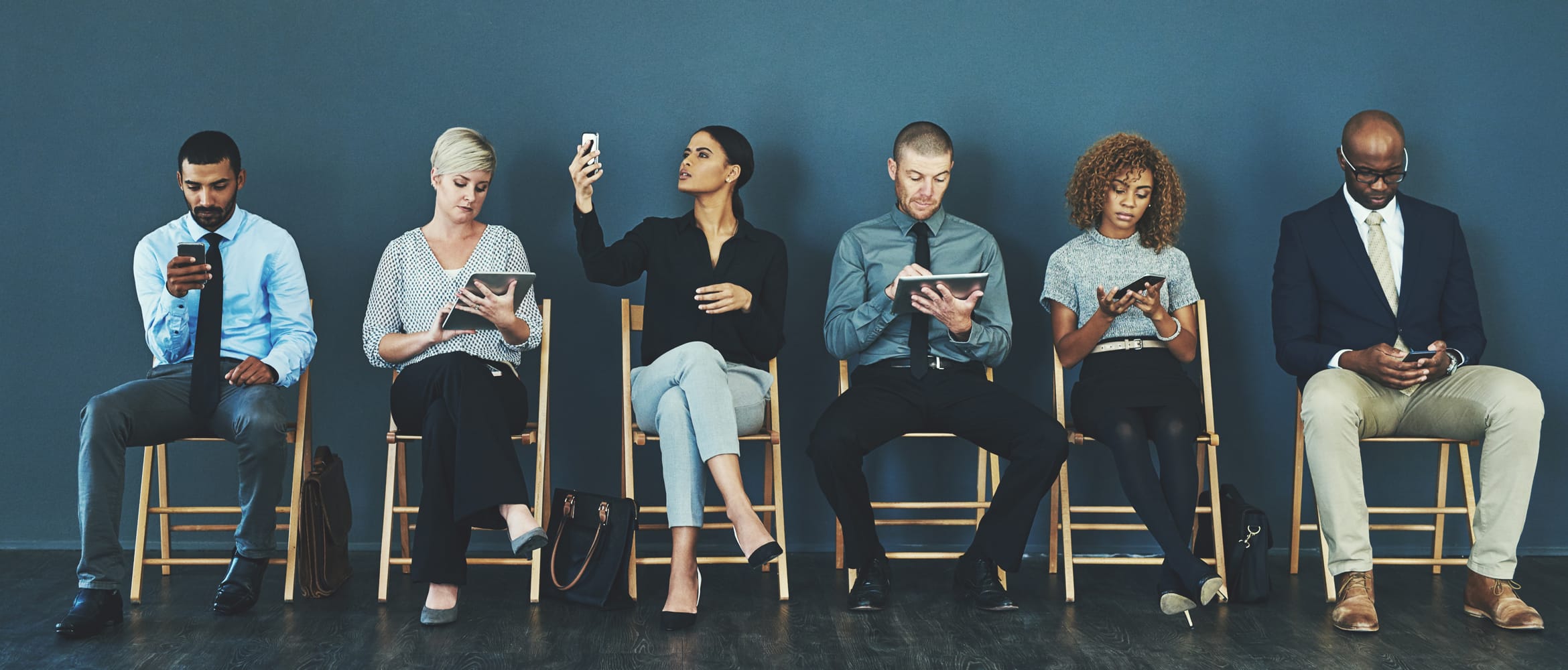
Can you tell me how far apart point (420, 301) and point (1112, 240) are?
2190 mm

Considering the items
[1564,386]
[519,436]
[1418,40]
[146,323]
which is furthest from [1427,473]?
[146,323]

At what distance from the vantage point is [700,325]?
11.6 feet

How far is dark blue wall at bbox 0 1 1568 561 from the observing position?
3.96 m

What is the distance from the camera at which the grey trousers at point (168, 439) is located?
3.04 meters

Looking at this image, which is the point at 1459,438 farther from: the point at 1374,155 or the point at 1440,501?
the point at 1374,155

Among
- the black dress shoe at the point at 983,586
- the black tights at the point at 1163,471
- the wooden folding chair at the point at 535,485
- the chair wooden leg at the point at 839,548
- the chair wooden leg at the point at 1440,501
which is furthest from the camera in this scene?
the chair wooden leg at the point at 1440,501

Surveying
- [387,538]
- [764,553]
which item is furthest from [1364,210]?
[387,538]

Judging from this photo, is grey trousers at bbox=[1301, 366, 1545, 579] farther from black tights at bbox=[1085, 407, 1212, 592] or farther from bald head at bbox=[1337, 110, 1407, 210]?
bald head at bbox=[1337, 110, 1407, 210]

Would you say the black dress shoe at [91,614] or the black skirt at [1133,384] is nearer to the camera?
the black dress shoe at [91,614]

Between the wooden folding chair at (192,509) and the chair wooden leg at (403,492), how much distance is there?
0.30 metres

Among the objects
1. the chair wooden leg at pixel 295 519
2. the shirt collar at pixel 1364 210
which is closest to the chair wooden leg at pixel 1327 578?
the shirt collar at pixel 1364 210

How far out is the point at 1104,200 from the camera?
370 centimetres

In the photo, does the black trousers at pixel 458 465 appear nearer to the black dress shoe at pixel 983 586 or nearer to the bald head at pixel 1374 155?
the black dress shoe at pixel 983 586

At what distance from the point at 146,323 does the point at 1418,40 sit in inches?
172
